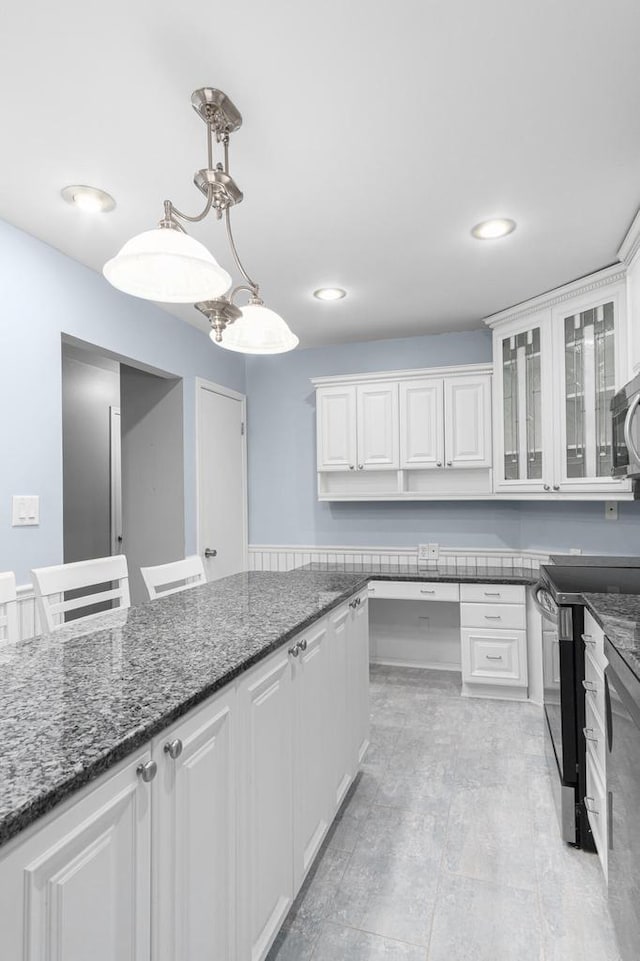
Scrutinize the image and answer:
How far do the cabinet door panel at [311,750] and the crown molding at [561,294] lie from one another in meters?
2.36

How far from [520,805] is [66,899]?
2040 mm

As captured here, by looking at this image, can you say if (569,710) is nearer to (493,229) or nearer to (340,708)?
(340,708)

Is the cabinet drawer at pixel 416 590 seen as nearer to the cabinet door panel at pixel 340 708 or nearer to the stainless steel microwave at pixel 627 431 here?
the stainless steel microwave at pixel 627 431

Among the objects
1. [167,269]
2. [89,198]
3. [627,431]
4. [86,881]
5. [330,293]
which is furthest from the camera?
[330,293]

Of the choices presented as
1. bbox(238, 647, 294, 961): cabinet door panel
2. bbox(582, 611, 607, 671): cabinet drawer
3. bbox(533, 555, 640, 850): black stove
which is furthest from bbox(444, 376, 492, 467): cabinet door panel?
bbox(238, 647, 294, 961): cabinet door panel

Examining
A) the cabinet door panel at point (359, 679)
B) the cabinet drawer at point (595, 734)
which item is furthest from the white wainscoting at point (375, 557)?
the cabinet drawer at point (595, 734)

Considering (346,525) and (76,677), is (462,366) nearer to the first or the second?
(346,525)

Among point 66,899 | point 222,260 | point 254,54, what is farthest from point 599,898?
point 222,260

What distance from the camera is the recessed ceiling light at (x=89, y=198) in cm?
207

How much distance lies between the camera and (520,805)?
2.20 m

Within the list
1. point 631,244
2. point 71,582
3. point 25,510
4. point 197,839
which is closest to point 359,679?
point 71,582

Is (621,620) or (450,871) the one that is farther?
(450,871)

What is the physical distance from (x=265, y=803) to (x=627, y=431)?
5.53 ft

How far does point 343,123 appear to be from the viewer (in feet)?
5.71
